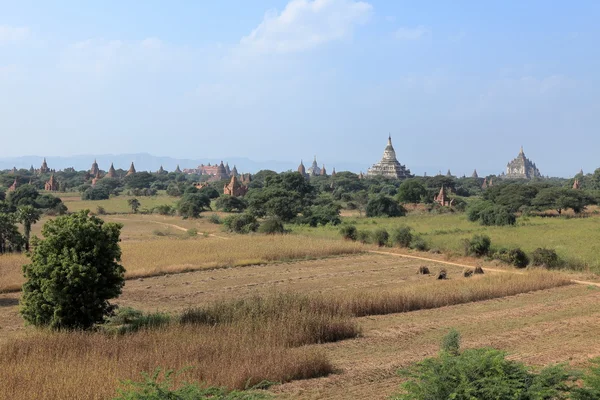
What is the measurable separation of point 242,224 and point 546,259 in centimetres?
1996

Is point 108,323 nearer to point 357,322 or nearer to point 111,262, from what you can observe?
point 111,262

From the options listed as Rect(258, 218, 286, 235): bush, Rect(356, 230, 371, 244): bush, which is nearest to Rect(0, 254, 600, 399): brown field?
Rect(356, 230, 371, 244): bush

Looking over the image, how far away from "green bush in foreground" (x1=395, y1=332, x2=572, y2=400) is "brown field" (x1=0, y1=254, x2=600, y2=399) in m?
2.25

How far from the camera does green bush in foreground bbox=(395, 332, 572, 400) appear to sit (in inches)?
233

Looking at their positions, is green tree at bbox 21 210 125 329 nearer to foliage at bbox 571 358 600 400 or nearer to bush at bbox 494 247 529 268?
foliage at bbox 571 358 600 400

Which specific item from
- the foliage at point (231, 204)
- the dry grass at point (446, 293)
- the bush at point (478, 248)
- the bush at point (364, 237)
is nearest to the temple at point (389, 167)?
the foliage at point (231, 204)

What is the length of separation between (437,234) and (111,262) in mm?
24617

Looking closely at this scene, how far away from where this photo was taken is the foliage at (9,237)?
25641 millimetres

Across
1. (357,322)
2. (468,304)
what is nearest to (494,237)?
(468,304)

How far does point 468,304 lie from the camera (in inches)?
622

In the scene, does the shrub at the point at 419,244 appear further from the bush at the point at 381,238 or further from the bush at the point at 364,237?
the bush at the point at 364,237

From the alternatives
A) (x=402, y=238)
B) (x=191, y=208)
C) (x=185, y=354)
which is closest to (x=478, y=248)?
(x=402, y=238)

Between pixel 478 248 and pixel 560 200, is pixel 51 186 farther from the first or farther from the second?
pixel 478 248

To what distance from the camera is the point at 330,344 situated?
11.3m
